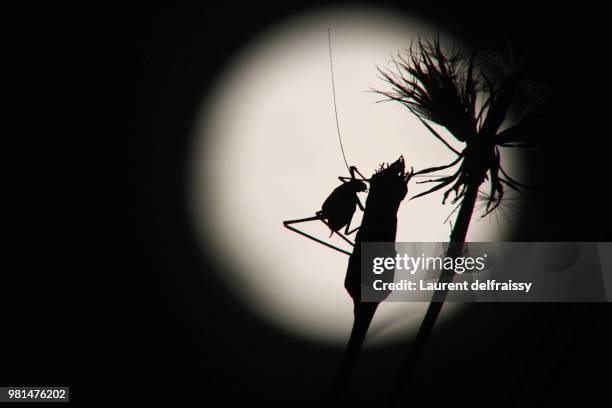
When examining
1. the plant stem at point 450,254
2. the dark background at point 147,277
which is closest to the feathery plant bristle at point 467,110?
the plant stem at point 450,254

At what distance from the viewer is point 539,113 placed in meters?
0.24

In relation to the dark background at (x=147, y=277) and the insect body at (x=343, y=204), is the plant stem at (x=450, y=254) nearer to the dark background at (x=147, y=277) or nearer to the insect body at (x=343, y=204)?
the insect body at (x=343, y=204)

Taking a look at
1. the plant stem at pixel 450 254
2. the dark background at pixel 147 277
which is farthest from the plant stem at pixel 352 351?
the dark background at pixel 147 277

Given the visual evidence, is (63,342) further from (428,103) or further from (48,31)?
(428,103)

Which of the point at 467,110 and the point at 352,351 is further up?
the point at 467,110

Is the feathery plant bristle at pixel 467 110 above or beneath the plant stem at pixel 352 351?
above

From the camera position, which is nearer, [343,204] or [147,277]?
[343,204]

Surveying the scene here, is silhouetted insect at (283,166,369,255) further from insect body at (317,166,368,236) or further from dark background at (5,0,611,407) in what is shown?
dark background at (5,0,611,407)

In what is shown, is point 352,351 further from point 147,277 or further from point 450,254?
point 147,277

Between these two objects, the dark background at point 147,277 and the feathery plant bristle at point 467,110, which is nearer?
the feathery plant bristle at point 467,110

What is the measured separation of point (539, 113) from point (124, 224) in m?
1.24

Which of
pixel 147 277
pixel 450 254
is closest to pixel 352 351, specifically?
pixel 450 254

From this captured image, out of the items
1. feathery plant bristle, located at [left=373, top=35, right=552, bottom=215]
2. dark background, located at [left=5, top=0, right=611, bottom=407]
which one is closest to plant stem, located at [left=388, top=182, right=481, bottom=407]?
feathery plant bristle, located at [left=373, top=35, right=552, bottom=215]

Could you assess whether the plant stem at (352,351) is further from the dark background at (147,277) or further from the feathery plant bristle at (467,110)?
the dark background at (147,277)
